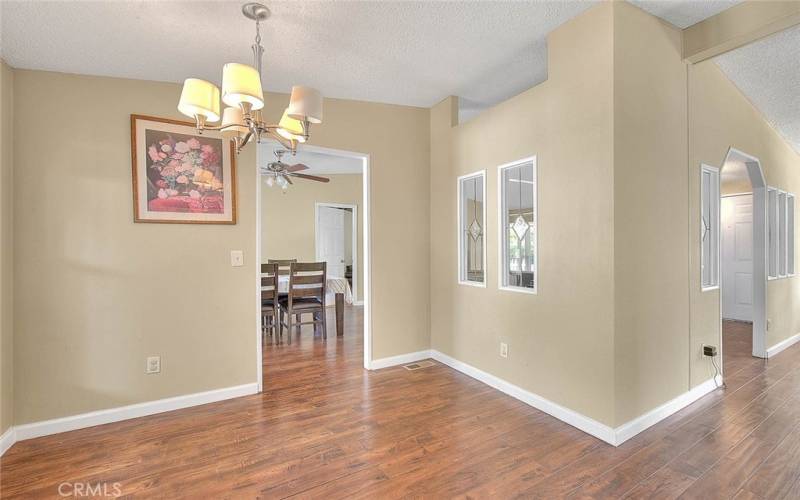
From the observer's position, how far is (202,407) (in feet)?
9.59

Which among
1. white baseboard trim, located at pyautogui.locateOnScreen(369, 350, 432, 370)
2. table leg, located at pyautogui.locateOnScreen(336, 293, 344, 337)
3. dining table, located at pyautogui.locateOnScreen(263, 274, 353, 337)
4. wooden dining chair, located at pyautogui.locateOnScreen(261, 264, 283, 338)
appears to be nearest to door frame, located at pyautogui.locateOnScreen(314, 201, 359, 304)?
dining table, located at pyautogui.locateOnScreen(263, 274, 353, 337)

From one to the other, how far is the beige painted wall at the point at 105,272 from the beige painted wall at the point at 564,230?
6.77ft

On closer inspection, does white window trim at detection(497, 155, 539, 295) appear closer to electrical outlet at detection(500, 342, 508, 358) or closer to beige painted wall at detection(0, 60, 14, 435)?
electrical outlet at detection(500, 342, 508, 358)

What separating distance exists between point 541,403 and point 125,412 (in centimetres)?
312

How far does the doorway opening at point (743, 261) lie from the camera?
12.6 feet

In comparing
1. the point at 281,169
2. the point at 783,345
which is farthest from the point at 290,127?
the point at 783,345

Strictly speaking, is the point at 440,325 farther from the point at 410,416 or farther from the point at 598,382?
the point at 598,382

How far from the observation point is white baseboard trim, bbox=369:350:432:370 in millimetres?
3707

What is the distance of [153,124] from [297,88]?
169cm

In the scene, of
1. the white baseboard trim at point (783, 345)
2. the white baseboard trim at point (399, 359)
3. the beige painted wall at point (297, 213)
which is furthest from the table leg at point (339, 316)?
the white baseboard trim at point (783, 345)

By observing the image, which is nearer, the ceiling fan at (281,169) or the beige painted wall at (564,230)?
the beige painted wall at (564,230)

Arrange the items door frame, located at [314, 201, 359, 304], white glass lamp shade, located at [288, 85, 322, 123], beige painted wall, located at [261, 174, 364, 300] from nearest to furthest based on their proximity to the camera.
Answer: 1. white glass lamp shade, located at [288, 85, 322, 123]
2. beige painted wall, located at [261, 174, 364, 300]
3. door frame, located at [314, 201, 359, 304]

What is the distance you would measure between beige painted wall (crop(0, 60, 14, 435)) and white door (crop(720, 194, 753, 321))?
27.8ft

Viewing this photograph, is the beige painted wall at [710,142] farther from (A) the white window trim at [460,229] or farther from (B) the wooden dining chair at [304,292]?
(B) the wooden dining chair at [304,292]
